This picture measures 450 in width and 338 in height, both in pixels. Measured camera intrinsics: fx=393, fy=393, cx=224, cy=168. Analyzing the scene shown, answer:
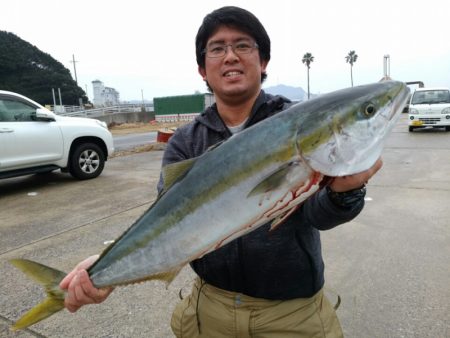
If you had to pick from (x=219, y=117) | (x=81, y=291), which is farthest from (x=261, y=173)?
(x=81, y=291)

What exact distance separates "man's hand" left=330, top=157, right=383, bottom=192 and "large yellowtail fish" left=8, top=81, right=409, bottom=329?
0.11ft

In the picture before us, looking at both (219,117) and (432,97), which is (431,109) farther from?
(219,117)

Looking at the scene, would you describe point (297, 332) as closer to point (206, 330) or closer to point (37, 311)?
point (206, 330)

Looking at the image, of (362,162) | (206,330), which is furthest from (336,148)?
(206,330)

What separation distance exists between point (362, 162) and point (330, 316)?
0.89 metres

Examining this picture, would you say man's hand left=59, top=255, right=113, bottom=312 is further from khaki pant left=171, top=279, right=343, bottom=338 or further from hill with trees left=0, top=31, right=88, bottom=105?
hill with trees left=0, top=31, right=88, bottom=105

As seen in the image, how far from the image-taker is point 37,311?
172 centimetres

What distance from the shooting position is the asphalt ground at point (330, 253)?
2.80 m

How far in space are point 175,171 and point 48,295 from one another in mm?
806

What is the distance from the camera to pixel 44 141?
7.22 m

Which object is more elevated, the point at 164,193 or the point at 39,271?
the point at 164,193

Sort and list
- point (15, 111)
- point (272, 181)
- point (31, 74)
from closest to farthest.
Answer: point (272, 181)
point (15, 111)
point (31, 74)

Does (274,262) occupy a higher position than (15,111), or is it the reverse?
(15,111)

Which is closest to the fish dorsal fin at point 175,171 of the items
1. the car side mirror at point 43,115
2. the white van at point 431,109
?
the car side mirror at point 43,115
